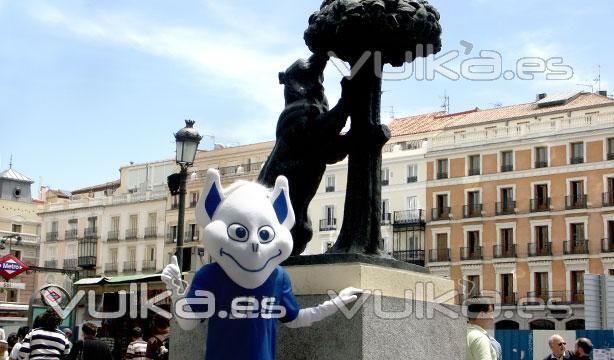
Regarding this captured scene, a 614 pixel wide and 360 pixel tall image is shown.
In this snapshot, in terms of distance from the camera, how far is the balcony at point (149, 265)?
2527 inches

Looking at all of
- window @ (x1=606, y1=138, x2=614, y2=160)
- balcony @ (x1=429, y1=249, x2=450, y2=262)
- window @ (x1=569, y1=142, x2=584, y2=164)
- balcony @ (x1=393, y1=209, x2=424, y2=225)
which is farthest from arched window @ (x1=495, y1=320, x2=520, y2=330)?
window @ (x1=606, y1=138, x2=614, y2=160)

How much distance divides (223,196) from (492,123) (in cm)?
4921

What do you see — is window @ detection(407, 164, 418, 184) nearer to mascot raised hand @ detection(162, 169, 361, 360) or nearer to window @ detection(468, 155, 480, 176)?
window @ detection(468, 155, 480, 176)

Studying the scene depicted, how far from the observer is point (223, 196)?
571 cm

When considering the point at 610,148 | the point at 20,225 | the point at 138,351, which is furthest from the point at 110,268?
the point at 138,351

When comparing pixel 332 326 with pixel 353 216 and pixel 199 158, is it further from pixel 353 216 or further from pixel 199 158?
pixel 199 158

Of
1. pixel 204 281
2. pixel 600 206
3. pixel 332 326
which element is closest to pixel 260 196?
pixel 204 281

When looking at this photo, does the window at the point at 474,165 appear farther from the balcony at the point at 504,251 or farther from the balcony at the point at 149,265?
the balcony at the point at 149,265

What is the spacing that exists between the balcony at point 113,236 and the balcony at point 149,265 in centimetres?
346

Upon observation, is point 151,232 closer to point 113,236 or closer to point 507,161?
point 113,236

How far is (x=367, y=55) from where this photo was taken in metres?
7.24

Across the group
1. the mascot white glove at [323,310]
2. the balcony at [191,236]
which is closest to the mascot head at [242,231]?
the mascot white glove at [323,310]

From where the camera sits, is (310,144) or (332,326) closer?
(332,326)

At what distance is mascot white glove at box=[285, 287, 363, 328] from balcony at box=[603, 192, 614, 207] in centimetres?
4390
